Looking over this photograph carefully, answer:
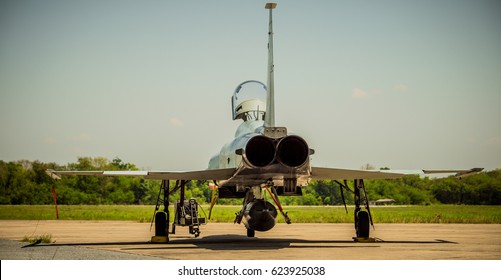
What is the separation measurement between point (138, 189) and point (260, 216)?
127 feet

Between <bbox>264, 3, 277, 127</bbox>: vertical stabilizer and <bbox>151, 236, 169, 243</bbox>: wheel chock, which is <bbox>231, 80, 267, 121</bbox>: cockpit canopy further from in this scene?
<bbox>151, 236, 169, 243</bbox>: wheel chock

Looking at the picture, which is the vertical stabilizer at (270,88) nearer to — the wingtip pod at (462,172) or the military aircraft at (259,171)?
the military aircraft at (259,171)

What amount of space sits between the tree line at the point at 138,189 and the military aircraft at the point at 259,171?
493 cm

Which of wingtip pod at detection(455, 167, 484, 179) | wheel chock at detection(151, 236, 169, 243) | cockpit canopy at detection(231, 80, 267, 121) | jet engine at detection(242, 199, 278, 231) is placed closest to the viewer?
jet engine at detection(242, 199, 278, 231)

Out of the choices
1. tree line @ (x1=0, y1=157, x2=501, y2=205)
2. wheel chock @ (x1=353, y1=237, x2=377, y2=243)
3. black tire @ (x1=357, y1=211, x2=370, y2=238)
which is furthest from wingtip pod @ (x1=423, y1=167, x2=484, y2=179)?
wheel chock @ (x1=353, y1=237, x2=377, y2=243)

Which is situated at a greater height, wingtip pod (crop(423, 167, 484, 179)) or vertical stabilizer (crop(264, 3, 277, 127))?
vertical stabilizer (crop(264, 3, 277, 127))

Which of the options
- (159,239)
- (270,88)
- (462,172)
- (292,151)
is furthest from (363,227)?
(159,239)

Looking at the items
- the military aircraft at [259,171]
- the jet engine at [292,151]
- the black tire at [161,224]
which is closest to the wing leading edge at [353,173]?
the military aircraft at [259,171]

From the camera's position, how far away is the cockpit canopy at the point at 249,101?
15672 millimetres

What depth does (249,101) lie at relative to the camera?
625 inches

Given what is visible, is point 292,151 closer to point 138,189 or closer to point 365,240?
point 365,240

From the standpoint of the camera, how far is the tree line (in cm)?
2144
